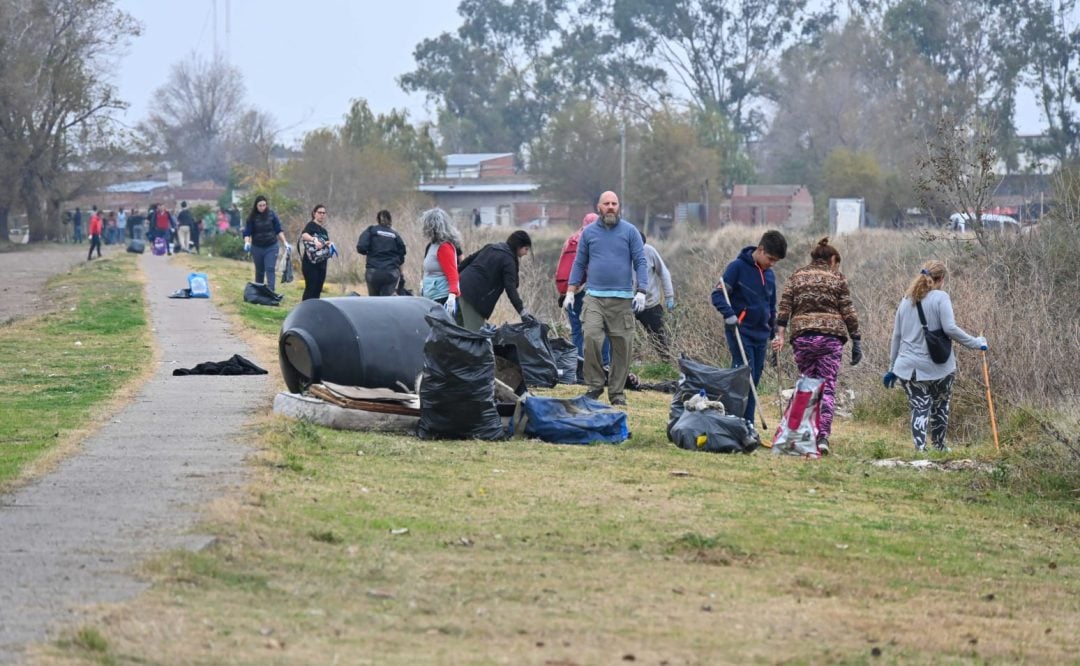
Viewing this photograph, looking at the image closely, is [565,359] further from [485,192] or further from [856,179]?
[485,192]

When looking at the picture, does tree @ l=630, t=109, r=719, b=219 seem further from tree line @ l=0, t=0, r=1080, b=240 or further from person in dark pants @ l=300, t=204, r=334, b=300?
person in dark pants @ l=300, t=204, r=334, b=300

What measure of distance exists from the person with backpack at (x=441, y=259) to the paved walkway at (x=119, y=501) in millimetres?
1888

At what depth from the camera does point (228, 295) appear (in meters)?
27.3

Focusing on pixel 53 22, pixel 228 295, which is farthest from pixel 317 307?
pixel 53 22

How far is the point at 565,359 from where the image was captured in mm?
17094

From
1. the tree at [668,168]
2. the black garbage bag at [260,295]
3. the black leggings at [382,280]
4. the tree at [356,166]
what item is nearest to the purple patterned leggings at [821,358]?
the black leggings at [382,280]

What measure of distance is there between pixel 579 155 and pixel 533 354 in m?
73.3

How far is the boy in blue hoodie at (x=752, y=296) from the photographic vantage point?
13.1 m

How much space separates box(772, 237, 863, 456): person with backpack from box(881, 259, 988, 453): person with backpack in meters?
0.76

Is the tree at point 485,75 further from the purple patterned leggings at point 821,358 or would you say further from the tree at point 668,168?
the purple patterned leggings at point 821,358

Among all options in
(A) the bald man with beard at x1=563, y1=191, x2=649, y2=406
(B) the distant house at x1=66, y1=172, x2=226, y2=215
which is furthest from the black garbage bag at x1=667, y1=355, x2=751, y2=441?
(B) the distant house at x1=66, y1=172, x2=226, y2=215

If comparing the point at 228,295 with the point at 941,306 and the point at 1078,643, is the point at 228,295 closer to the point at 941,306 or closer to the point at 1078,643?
the point at 941,306

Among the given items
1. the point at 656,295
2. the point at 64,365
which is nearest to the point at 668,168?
the point at 656,295

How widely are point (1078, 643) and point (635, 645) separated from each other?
2332 mm
